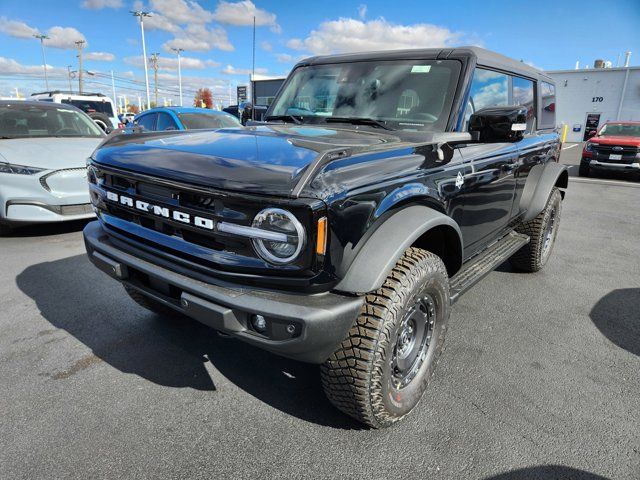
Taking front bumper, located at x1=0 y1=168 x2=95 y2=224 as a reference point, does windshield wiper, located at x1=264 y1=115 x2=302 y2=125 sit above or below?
above

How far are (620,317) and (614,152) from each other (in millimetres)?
10791

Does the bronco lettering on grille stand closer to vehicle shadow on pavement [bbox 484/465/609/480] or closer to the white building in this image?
vehicle shadow on pavement [bbox 484/465/609/480]

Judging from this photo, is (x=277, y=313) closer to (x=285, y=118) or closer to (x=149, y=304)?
(x=149, y=304)

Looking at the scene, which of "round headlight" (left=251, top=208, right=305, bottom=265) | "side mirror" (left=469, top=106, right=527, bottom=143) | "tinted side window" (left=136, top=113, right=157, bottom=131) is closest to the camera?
"round headlight" (left=251, top=208, right=305, bottom=265)

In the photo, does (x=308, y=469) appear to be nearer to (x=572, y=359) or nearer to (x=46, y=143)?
(x=572, y=359)

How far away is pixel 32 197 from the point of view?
5043 millimetres

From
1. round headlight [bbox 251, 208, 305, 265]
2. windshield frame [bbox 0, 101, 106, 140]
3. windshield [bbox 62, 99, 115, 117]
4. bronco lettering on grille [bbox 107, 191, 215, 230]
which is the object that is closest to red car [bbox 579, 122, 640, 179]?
windshield frame [bbox 0, 101, 106, 140]

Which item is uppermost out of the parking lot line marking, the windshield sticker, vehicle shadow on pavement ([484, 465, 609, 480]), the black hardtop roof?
the black hardtop roof

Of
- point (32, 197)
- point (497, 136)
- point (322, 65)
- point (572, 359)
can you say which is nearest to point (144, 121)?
point (32, 197)

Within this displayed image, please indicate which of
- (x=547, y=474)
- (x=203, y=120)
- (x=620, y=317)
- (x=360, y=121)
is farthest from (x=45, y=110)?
(x=620, y=317)

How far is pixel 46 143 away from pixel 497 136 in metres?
5.70

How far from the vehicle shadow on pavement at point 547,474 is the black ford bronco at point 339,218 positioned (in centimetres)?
Result: 55

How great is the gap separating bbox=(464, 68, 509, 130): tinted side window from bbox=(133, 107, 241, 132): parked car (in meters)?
5.31

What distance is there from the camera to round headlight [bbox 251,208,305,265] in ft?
5.58
